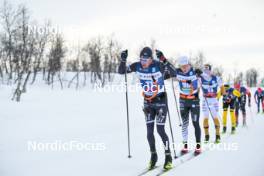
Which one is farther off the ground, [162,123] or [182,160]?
[162,123]

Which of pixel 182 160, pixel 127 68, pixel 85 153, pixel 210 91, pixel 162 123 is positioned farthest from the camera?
pixel 210 91

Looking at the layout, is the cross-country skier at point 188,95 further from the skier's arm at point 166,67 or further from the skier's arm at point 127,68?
the skier's arm at point 127,68

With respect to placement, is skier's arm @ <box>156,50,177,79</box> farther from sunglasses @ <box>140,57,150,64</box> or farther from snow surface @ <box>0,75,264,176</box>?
snow surface @ <box>0,75,264,176</box>

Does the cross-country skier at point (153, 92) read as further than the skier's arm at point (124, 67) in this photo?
No

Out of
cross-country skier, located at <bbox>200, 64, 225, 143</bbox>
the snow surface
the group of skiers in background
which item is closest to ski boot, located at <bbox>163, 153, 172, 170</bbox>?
the group of skiers in background

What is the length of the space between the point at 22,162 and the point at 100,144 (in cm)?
272

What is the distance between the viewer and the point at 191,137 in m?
10.3

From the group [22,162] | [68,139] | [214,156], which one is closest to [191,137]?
[214,156]

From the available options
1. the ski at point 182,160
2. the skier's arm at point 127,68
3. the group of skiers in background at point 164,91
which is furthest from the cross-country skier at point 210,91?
the skier's arm at point 127,68

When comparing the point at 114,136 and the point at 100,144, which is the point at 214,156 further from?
the point at 114,136

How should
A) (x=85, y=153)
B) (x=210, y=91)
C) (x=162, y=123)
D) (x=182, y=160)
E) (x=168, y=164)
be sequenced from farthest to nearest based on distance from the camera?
(x=210, y=91), (x=85, y=153), (x=182, y=160), (x=162, y=123), (x=168, y=164)

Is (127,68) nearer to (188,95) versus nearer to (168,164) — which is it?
(188,95)

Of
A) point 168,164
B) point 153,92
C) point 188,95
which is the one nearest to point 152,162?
point 168,164

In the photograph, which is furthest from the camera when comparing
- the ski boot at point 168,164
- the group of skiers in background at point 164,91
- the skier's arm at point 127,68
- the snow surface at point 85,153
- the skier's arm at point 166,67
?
the skier's arm at point 127,68
